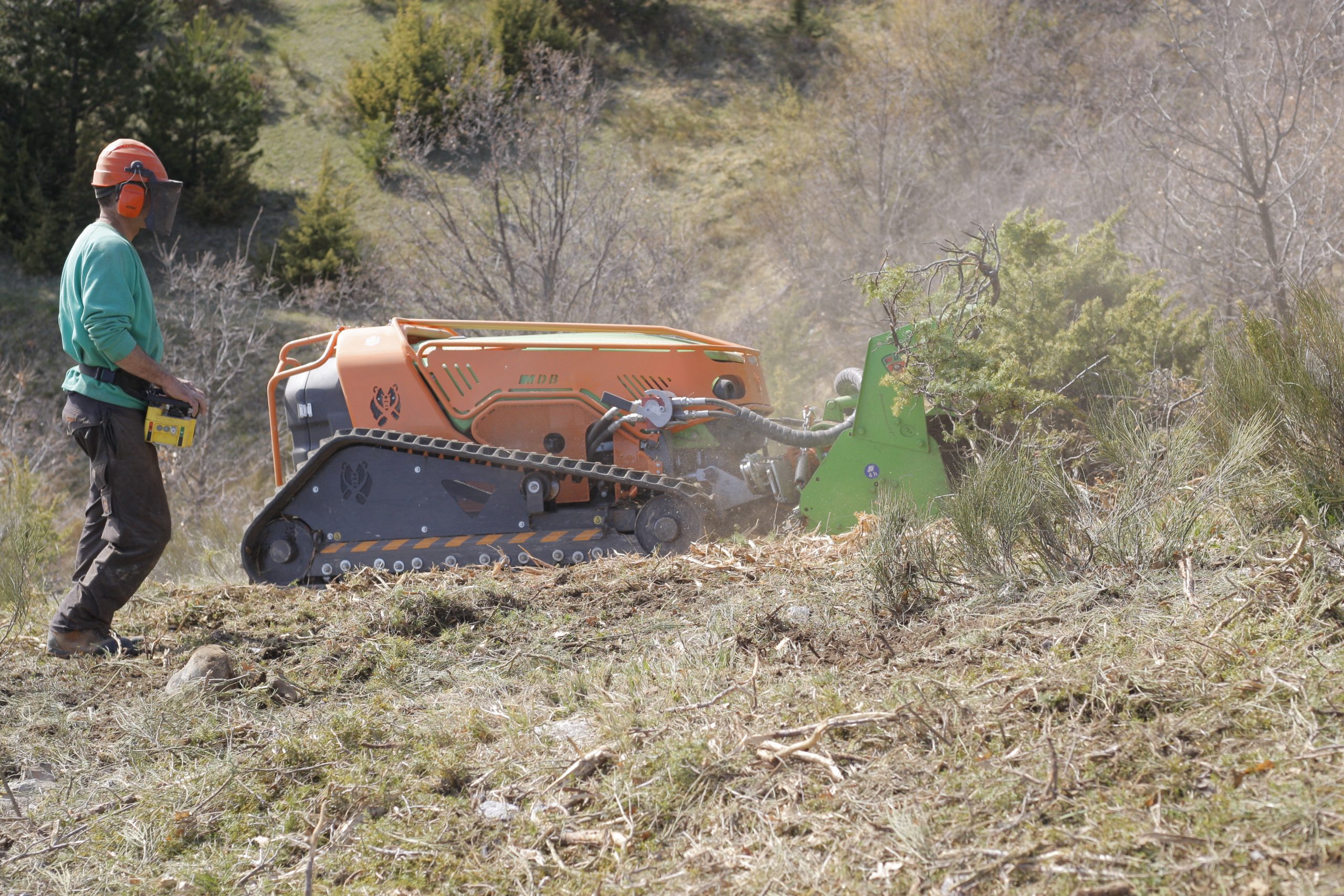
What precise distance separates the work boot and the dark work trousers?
0.03 metres

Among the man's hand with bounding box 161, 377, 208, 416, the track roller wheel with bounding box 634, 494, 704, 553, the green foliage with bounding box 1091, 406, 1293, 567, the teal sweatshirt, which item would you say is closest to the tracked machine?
the track roller wheel with bounding box 634, 494, 704, 553

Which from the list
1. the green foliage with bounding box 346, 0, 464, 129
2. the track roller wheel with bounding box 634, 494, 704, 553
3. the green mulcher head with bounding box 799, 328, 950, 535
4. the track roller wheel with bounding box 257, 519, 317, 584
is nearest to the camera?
the green mulcher head with bounding box 799, 328, 950, 535

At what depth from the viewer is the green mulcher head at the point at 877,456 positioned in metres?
5.73

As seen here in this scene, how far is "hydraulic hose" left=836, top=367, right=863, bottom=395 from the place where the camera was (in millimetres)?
6641

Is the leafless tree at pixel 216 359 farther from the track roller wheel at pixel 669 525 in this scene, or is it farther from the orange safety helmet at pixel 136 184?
the track roller wheel at pixel 669 525

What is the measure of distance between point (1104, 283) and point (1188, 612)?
12.3ft

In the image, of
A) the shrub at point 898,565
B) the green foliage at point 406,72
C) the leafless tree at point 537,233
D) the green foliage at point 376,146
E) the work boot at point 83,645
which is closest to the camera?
the shrub at point 898,565

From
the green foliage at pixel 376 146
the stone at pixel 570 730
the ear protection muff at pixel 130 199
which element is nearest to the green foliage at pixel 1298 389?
the stone at pixel 570 730

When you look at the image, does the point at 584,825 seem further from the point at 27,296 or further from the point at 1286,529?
the point at 27,296

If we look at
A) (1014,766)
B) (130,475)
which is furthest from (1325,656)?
(130,475)

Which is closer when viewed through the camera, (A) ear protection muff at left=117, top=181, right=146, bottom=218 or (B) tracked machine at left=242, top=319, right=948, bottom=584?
(A) ear protection muff at left=117, top=181, right=146, bottom=218

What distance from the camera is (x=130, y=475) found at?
4.76 metres

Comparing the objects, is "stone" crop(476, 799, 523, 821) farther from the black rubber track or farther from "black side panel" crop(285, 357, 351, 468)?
"black side panel" crop(285, 357, 351, 468)

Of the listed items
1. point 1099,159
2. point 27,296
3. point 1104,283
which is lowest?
point 27,296
